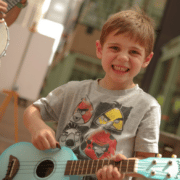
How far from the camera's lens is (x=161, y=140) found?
1.70 metres

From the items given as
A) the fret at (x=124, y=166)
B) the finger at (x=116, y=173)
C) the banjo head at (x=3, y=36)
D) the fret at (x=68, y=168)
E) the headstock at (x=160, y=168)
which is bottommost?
the fret at (x=68, y=168)

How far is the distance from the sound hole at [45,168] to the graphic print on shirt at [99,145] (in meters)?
0.13

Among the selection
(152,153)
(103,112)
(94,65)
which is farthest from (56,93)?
Answer: (94,65)

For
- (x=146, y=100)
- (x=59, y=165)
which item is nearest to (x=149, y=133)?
(x=146, y=100)

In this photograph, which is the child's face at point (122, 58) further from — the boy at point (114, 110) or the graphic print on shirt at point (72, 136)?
the graphic print on shirt at point (72, 136)

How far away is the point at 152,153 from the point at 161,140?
95 centimetres

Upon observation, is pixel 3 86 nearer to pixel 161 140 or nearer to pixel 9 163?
pixel 9 163

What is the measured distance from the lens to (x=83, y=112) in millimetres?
970

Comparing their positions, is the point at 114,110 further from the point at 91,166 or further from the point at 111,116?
the point at 91,166

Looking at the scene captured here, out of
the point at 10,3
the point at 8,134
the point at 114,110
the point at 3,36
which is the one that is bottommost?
the point at 8,134

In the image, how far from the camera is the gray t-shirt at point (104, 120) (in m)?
0.86

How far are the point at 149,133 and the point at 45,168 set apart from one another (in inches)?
16.3

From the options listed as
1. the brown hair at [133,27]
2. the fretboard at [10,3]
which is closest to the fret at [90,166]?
the brown hair at [133,27]

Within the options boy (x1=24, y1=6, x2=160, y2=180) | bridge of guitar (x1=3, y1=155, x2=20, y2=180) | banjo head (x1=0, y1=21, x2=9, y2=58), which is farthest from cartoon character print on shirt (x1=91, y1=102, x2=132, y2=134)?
banjo head (x1=0, y1=21, x2=9, y2=58)
